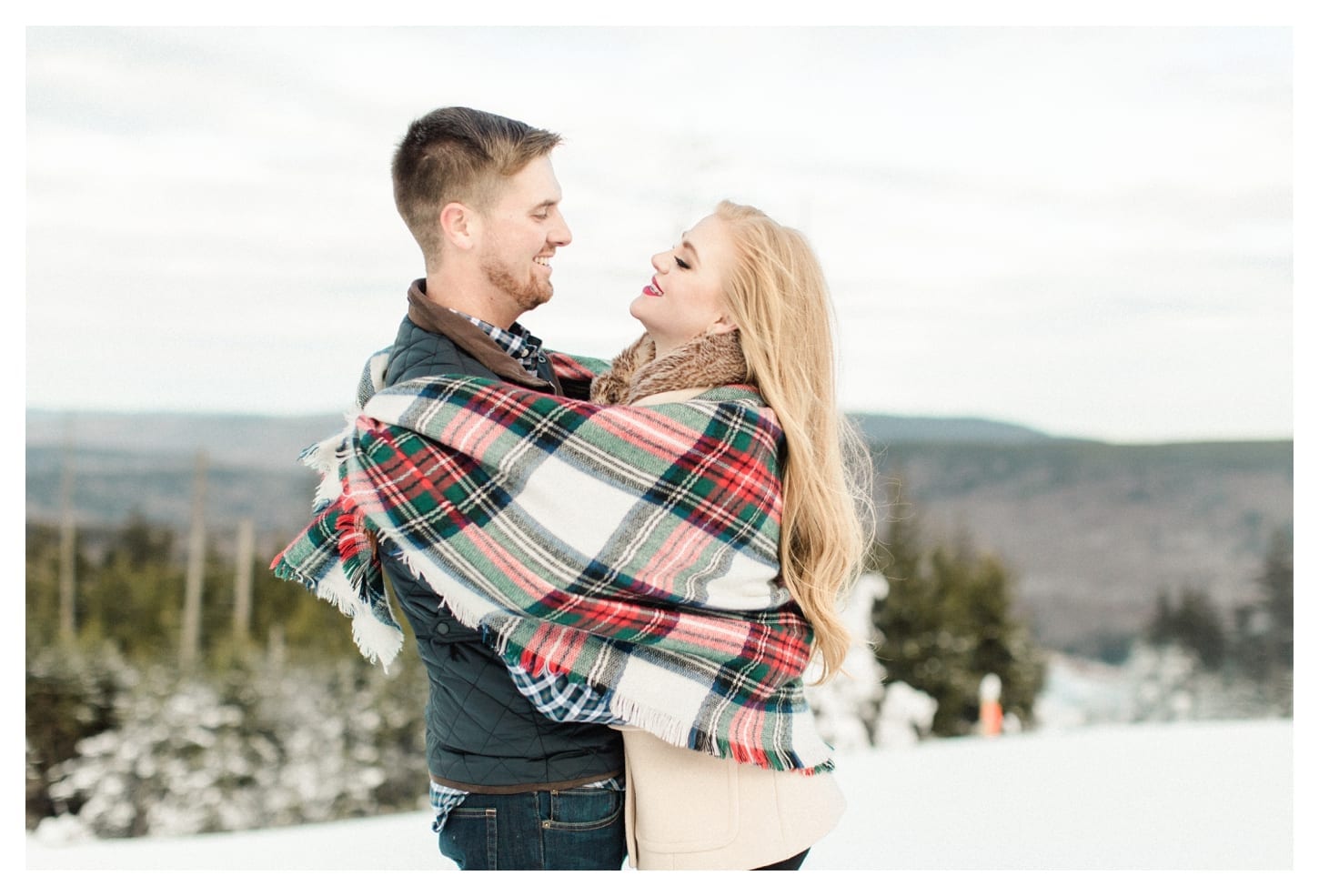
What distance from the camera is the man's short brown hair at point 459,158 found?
6.97ft

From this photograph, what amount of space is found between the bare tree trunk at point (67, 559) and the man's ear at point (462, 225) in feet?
14.3

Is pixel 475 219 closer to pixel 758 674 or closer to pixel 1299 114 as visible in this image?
pixel 758 674

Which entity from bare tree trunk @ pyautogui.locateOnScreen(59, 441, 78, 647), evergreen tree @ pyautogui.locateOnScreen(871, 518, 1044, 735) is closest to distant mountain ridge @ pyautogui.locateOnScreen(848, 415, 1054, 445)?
evergreen tree @ pyautogui.locateOnScreen(871, 518, 1044, 735)

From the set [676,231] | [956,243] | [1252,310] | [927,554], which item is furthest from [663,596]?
[1252,310]

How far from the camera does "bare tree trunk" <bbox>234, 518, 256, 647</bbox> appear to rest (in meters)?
5.93

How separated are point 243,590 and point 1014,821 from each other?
3.79m

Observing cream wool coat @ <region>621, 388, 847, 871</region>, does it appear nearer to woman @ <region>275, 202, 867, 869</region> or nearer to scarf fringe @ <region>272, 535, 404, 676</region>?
woman @ <region>275, 202, 867, 869</region>

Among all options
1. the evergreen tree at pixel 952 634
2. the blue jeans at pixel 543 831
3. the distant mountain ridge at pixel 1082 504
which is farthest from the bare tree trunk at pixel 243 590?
the blue jeans at pixel 543 831

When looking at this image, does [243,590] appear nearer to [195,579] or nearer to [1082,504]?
[195,579]

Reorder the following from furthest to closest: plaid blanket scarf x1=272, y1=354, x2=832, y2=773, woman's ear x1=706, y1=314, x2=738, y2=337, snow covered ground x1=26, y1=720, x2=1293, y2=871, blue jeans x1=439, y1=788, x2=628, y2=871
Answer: snow covered ground x1=26, y1=720, x2=1293, y2=871, woman's ear x1=706, y1=314, x2=738, y2=337, blue jeans x1=439, y1=788, x2=628, y2=871, plaid blanket scarf x1=272, y1=354, x2=832, y2=773

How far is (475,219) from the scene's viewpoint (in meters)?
2.12

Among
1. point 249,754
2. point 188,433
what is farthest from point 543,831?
point 188,433

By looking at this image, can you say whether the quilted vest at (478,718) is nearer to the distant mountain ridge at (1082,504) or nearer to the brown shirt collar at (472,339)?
the brown shirt collar at (472,339)

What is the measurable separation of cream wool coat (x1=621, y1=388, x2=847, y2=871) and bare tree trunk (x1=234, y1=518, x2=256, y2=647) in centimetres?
445
